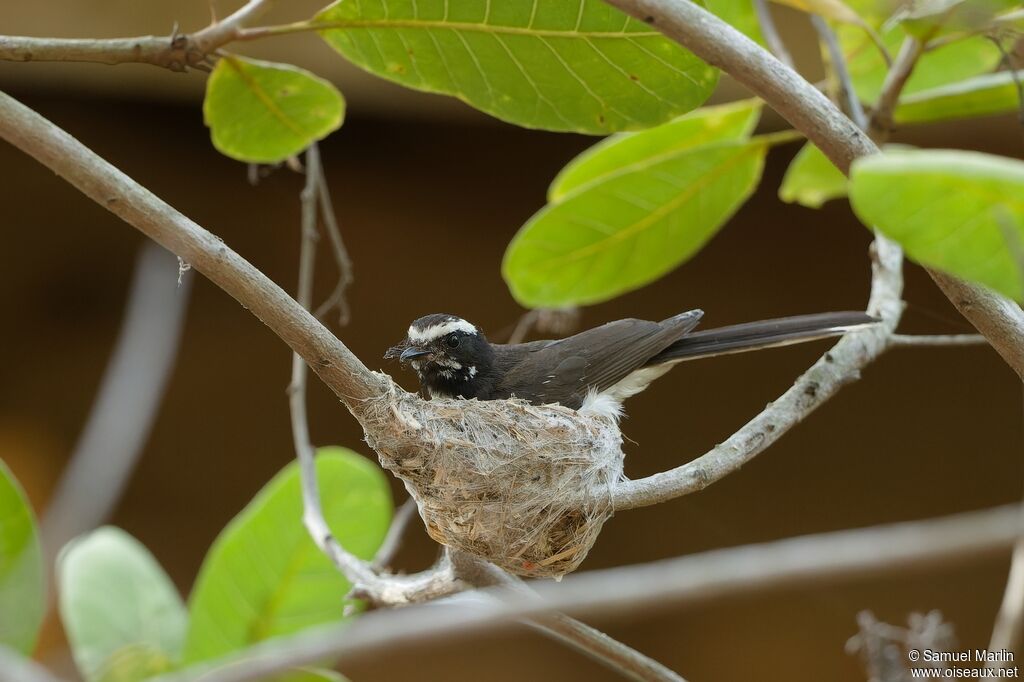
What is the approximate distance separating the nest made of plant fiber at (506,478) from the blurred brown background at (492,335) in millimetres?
2650

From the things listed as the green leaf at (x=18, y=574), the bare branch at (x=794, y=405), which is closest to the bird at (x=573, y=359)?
the bare branch at (x=794, y=405)

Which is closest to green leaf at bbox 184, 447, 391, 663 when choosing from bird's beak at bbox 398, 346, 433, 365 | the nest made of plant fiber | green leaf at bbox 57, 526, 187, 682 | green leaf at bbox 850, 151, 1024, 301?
green leaf at bbox 57, 526, 187, 682

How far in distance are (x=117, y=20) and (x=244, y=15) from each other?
94.1 inches

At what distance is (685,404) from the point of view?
6.14 m

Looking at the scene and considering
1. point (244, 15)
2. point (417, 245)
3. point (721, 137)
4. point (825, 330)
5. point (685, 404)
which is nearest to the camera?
point (244, 15)

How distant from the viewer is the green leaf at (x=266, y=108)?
2582mm

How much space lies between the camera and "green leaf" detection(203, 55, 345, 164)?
8.47 feet

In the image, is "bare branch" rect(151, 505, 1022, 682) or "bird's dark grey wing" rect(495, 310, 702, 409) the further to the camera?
"bird's dark grey wing" rect(495, 310, 702, 409)

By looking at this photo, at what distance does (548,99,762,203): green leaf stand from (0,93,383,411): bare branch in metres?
1.81

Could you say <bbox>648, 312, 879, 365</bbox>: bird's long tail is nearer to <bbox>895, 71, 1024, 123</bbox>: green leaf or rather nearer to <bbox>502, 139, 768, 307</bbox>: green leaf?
<bbox>502, 139, 768, 307</bbox>: green leaf

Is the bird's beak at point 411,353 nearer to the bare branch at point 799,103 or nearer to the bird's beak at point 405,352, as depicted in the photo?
the bird's beak at point 405,352

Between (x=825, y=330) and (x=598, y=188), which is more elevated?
(x=598, y=188)

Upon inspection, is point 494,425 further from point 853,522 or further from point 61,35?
point 853,522

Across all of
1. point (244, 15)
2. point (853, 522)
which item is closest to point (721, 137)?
point (244, 15)
